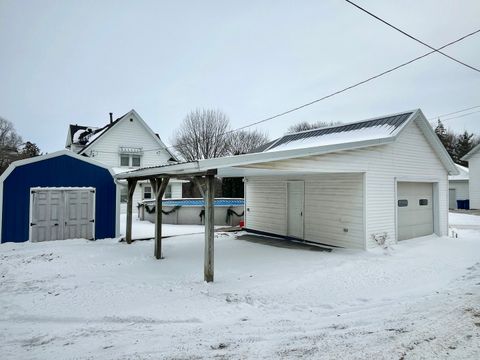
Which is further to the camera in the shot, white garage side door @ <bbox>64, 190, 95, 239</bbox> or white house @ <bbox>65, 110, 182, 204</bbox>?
white house @ <bbox>65, 110, 182, 204</bbox>

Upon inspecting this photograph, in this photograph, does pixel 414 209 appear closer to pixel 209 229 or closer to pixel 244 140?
pixel 209 229

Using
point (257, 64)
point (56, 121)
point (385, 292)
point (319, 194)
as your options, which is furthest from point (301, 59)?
point (56, 121)

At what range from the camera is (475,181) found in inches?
976

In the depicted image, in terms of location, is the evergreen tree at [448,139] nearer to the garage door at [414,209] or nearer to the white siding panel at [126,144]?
the garage door at [414,209]

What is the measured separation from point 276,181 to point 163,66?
11297mm

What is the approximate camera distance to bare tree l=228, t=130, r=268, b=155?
3485 cm

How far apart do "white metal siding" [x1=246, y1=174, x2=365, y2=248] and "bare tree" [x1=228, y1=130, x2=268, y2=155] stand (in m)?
21.7

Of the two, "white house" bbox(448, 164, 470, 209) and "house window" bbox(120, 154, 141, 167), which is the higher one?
"house window" bbox(120, 154, 141, 167)

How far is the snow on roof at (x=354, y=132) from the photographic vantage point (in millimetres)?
9977

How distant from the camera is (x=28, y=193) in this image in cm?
1009

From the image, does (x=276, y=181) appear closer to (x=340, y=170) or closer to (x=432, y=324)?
(x=340, y=170)

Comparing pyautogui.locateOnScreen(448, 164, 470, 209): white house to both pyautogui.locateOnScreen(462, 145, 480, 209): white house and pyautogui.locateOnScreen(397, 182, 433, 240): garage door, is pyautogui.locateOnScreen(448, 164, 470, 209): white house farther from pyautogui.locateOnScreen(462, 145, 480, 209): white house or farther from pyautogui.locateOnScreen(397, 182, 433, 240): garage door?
pyautogui.locateOnScreen(397, 182, 433, 240): garage door

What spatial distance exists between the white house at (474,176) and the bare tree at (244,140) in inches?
780

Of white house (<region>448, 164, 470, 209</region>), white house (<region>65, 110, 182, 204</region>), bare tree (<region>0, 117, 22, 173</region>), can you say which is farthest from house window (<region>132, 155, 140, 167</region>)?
white house (<region>448, 164, 470, 209</region>)
